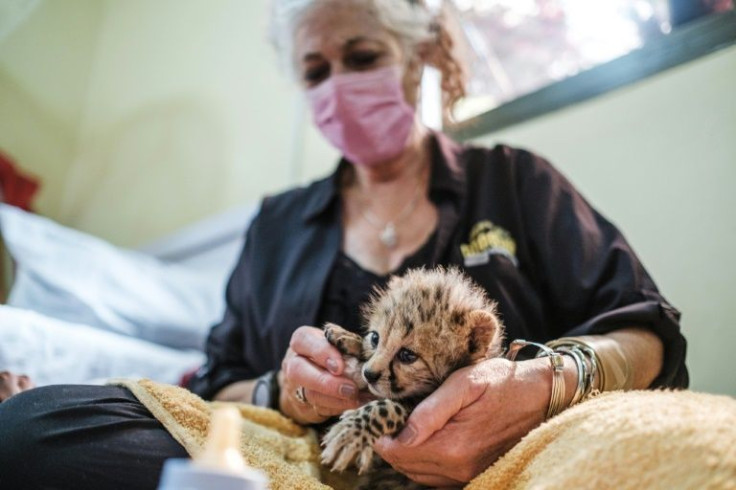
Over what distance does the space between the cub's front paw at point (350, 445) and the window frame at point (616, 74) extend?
3.52 ft

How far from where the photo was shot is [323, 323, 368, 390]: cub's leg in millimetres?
879

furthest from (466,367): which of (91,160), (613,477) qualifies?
(91,160)

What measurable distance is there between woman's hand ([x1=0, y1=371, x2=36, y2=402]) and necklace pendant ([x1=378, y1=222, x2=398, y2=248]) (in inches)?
29.4

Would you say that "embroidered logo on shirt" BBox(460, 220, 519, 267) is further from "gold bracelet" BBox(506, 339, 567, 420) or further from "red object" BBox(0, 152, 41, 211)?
"red object" BBox(0, 152, 41, 211)

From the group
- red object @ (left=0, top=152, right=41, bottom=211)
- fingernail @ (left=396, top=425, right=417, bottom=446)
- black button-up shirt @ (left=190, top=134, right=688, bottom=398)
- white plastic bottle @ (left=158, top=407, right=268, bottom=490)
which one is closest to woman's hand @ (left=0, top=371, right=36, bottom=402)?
black button-up shirt @ (left=190, top=134, right=688, bottom=398)

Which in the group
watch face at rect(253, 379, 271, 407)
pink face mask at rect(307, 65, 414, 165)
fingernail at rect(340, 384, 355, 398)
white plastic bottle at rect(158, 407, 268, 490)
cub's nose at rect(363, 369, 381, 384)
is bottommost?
watch face at rect(253, 379, 271, 407)

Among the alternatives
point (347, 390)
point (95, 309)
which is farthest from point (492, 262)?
point (95, 309)

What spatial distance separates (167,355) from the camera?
164 cm

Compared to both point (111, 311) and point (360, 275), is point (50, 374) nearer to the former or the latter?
point (111, 311)

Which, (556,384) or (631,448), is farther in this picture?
(556,384)

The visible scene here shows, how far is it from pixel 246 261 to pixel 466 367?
31.4 inches

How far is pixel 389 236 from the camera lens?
1.20m

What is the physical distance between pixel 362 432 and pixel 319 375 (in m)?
0.13

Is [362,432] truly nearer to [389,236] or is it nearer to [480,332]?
[480,332]
